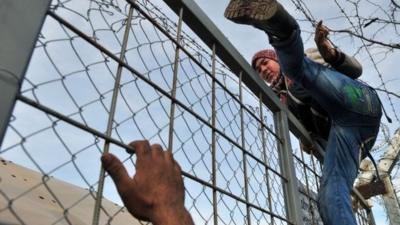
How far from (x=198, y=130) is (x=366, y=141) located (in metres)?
1.73

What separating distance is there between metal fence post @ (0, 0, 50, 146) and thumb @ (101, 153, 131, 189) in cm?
26

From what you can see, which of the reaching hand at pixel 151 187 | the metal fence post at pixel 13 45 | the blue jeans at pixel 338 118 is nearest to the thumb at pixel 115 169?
the reaching hand at pixel 151 187

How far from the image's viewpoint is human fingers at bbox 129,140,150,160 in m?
1.14

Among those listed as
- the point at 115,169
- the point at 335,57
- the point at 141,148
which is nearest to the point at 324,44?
the point at 335,57

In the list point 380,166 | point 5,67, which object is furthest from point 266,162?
point 380,166

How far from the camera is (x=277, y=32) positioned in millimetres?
2379

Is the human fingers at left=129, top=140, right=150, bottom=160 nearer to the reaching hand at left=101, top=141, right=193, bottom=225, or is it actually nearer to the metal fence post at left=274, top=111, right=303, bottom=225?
the reaching hand at left=101, top=141, right=193, bottom=225

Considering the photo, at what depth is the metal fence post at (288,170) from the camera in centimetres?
232

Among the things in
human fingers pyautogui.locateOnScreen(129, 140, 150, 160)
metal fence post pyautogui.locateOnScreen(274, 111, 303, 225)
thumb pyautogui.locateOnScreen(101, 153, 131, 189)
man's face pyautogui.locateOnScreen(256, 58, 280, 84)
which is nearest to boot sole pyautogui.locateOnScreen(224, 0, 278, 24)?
metal fence post pyautogui.locateOnScreen(274, 111, 303, 225)

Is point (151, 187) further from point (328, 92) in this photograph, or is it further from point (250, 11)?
point (328, 92)

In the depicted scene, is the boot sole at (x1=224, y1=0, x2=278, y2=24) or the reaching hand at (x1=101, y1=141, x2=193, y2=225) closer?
the reaching hand at (x1=101, y1=141, x2=193, y2=225)

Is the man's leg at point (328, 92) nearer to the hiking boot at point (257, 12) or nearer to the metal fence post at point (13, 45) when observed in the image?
the hiking boot at point (257, 12)

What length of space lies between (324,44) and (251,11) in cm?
97

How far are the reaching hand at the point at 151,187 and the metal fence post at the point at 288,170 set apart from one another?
129 centimetres
